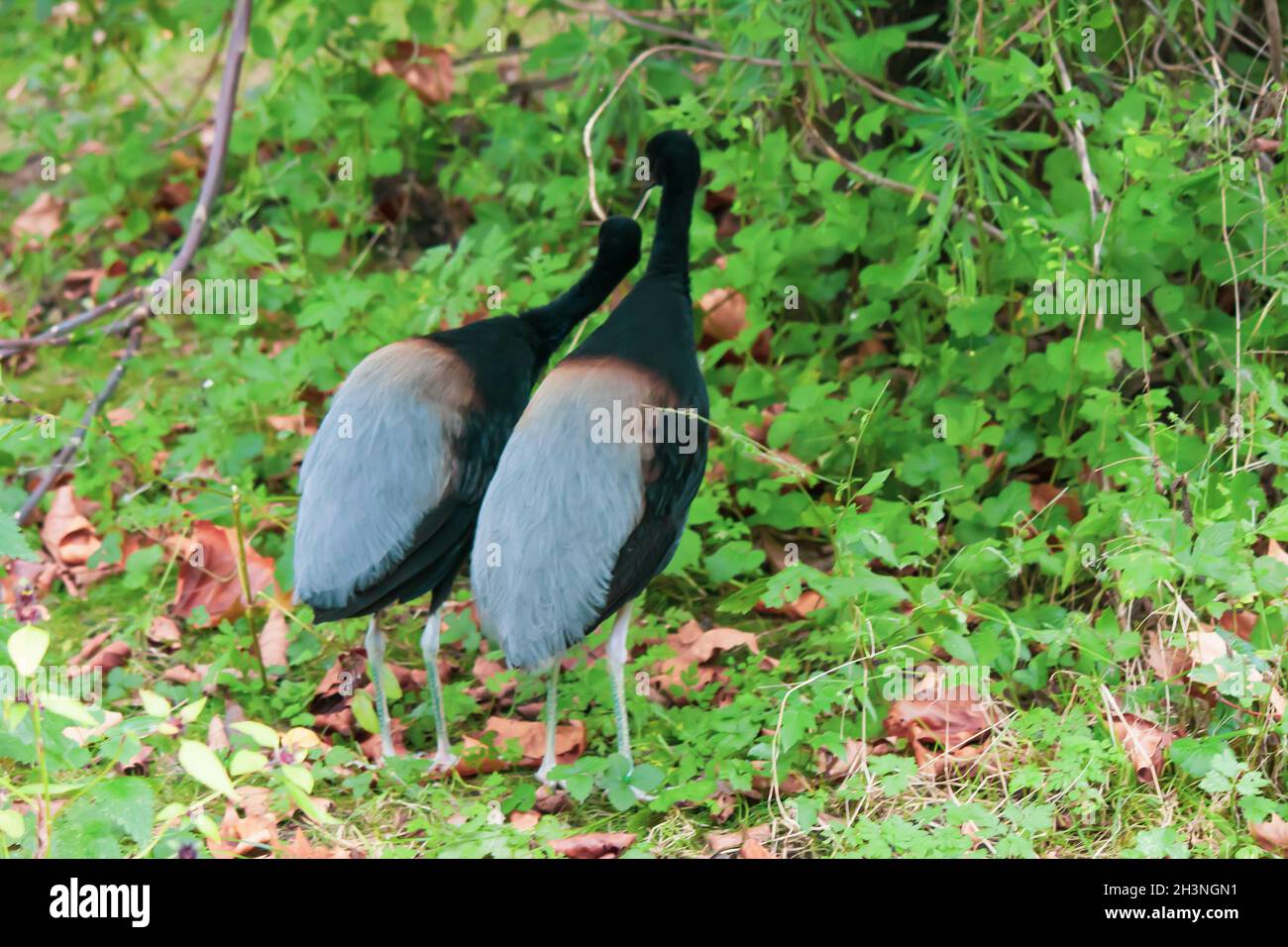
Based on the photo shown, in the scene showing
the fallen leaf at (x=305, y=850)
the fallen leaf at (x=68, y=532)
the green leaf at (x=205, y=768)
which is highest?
the fallen leaf at (x=68, y=532)

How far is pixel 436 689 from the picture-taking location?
3656mm

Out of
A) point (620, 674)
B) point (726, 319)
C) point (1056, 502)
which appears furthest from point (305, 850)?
point (726, 319)

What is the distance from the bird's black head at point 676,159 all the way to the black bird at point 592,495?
425 mm

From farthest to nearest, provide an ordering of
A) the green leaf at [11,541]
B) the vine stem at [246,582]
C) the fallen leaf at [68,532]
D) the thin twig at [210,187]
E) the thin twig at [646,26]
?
the thin twig at [210,187] < the thin twig at [646,26] < the fallen leaf at [68,532] < the vine stem at [246,582] < the green leaf at [11,541]

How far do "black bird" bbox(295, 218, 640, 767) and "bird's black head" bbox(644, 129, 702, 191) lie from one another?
591mm

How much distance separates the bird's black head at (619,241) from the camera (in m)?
4.03

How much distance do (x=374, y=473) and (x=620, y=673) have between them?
30.3 inches

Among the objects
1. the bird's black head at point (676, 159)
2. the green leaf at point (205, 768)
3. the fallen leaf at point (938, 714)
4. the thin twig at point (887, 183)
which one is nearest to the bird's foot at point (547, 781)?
the fallen leaf at point (938, 714)

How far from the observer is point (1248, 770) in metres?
3.14

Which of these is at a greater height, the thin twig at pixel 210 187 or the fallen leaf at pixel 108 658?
the thin twig at pixel 210 187

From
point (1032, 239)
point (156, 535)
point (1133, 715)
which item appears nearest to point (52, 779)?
point (156, 535)

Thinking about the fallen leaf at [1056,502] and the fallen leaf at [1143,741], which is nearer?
the fallen leaf at [1143,741]

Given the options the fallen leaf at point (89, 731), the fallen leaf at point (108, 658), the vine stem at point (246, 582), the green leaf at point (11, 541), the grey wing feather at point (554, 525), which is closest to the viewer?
the green leaf at point (11, 541)

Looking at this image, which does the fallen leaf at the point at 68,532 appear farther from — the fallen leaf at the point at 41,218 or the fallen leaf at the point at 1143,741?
the fallen leaf at the point at 1143,741
